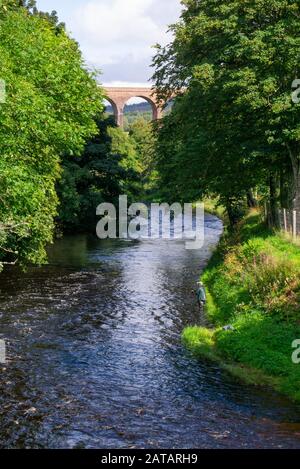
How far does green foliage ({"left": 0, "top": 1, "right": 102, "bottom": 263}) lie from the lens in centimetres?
2098

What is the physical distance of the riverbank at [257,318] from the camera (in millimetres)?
19047

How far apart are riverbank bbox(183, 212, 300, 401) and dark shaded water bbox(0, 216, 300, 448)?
33.0 inches

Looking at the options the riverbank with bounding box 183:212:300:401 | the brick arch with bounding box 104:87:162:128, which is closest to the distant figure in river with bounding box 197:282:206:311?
the riverbank with bounding box 183:212:300:401

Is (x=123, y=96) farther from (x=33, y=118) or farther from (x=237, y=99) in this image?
(x=33, y=118)

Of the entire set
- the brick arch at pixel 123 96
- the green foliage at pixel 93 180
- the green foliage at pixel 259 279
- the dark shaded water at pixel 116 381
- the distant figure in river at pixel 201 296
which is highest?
the brick arch at pixel 123 96

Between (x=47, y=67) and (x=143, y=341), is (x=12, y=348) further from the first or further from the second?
(x=47, y=67)

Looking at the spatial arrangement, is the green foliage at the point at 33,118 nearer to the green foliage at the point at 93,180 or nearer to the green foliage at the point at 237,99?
the green foliage at the point at 237,99

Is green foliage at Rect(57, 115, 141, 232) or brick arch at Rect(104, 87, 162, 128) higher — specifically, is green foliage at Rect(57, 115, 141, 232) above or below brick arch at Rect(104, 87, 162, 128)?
below

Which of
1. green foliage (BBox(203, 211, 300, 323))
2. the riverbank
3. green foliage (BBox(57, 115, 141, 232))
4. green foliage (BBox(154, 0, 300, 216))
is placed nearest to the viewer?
the riverbank

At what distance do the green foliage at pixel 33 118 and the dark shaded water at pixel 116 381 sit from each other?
4.12m

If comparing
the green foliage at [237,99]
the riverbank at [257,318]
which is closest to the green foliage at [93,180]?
the green foliage at [237,99]

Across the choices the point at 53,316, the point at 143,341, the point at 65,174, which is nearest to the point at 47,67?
the point at 53,316

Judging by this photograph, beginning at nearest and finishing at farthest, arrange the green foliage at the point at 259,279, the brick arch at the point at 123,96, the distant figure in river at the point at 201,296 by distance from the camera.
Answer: the green foliage at the point at 259,279, the distant figure in river at the point at 201,296, the brick arch at the point at 123,96

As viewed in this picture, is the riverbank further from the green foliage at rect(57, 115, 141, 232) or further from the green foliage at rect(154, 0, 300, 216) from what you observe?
the green foliage at rect(57, 115, 141, 232)
